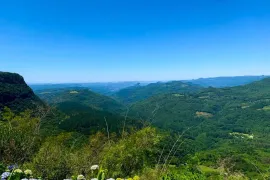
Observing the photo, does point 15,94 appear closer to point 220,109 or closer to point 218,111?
point 218,111

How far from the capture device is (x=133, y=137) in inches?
262

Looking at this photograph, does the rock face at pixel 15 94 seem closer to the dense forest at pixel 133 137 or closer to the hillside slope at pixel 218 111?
the dense forest at pixel 133 137

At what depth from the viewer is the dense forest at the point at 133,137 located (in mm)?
4932

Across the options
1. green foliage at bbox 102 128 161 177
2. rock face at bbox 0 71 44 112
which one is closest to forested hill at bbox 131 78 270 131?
rock face at bbox 0 71 44 112

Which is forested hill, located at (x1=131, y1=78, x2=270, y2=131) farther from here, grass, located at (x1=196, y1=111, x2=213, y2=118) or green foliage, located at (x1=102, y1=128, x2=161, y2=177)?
green foliage, located at (x1=102, y1=128, x2=161, y2=177)

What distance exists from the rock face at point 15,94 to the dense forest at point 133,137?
244 millimetres

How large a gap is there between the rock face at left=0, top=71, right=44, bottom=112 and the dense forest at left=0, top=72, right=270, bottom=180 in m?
0.24

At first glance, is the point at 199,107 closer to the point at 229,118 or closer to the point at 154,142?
the point at 229,118

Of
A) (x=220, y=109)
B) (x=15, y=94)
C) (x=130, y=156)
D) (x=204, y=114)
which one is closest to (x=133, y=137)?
(x=130, y=156)

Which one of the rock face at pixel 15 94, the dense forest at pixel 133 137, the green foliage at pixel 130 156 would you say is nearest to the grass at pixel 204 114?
the dense forest at pixel 133 137

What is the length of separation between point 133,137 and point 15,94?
6387 centimetres

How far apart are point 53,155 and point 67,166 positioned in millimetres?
452

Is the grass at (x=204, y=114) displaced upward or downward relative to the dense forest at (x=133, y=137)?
downward

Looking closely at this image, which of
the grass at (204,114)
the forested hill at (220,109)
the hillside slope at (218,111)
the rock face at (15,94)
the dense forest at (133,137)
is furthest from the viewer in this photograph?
the grass at (204,114)
